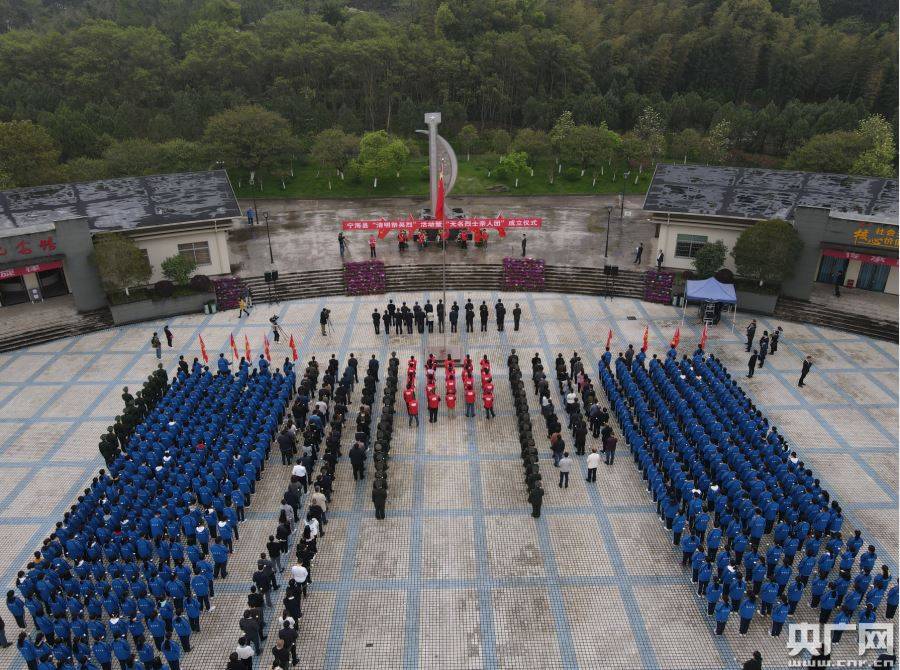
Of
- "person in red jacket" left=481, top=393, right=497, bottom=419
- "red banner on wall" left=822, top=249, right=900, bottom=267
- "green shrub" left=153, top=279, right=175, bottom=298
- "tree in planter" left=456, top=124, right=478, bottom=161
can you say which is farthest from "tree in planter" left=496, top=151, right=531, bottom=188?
"person in red jacket" left=481, top=393, right=497, bottom=419

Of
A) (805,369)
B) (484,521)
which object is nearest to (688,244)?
(805,369)

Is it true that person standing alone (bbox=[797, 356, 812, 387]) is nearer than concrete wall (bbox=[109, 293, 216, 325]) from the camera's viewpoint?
Yes

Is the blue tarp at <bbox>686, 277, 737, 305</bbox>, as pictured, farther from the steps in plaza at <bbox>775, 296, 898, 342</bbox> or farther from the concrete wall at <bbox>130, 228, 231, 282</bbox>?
the concrete wall at <bbox>130, 228, 231, 282</bbox>

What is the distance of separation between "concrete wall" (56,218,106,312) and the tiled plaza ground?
271cm

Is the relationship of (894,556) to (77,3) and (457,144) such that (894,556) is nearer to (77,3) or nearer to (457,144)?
(457,144)

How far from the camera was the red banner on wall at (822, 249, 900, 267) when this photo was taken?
24141 millimetres

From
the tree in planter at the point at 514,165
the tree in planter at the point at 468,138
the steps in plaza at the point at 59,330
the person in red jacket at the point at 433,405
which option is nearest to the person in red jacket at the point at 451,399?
the person in red jacket at the point at 433,405

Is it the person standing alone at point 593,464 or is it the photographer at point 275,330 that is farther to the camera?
the photographer at point 275,330

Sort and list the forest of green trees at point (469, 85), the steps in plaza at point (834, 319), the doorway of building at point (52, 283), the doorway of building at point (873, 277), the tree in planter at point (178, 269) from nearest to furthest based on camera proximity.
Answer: the steps in plaza at point (834, 319), the tree in planter at point (178, 269), the doorway of building at point (873, 277), the doorway of building at point (52, 283), the forest of green trees at point (469, 85)

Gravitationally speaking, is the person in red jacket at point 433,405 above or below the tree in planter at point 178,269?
below

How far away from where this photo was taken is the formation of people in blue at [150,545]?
431 inches

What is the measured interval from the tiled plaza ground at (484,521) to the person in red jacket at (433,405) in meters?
0.33

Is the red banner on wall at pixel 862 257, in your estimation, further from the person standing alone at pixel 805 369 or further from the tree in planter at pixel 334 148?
Result: the tree in planter at pixel 334 148

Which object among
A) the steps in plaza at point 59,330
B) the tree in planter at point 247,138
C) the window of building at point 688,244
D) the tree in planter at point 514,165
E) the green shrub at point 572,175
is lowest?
the steps in plaza at point 59,330
